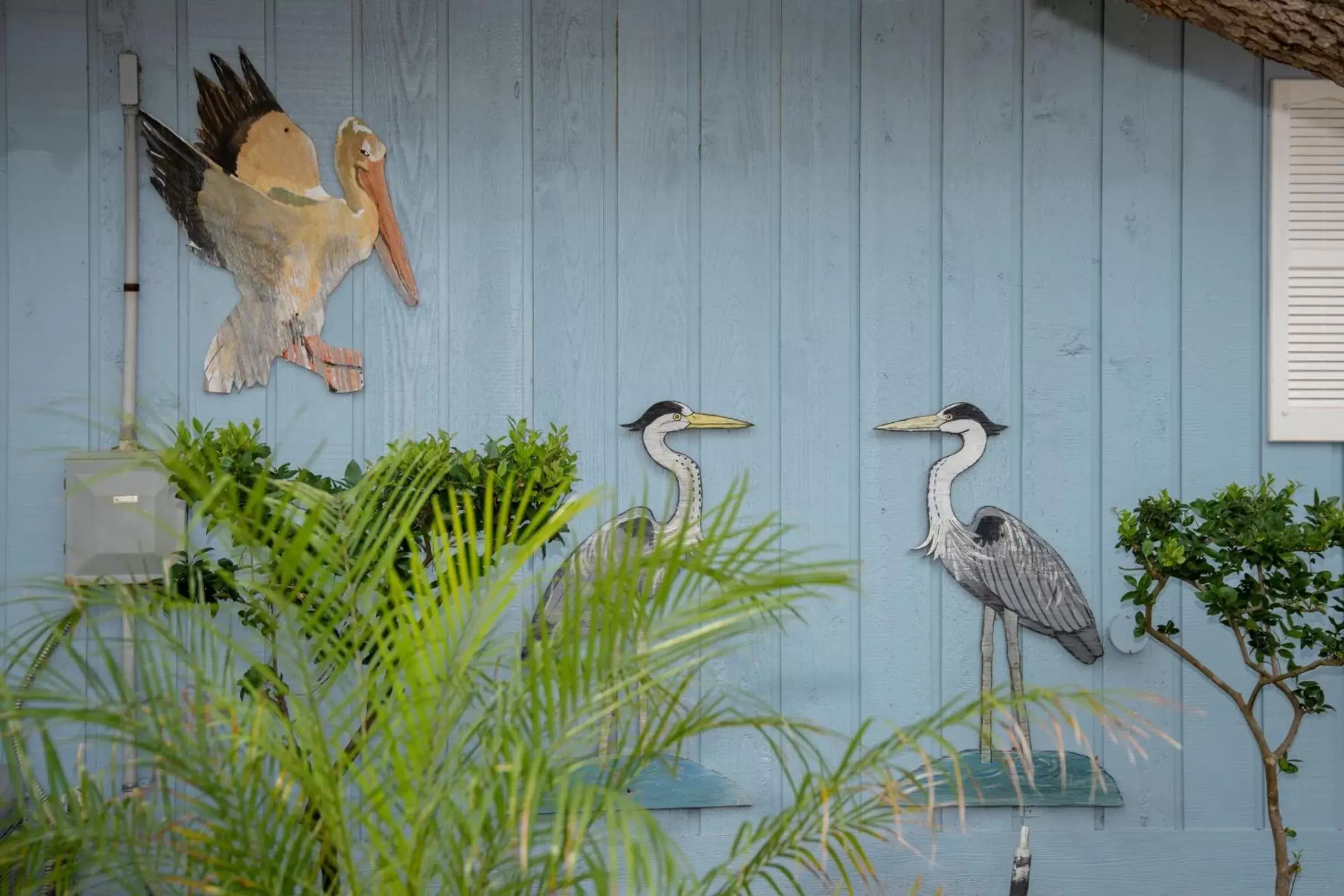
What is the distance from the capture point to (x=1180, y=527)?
252cm

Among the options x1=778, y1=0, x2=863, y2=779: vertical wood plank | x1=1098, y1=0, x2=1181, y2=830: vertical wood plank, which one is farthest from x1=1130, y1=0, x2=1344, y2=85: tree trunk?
x1=778, y1=0, x2=863, y2=779: vertical wood plank

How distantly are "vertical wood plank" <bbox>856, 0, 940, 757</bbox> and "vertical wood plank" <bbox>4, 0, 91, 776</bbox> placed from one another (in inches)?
70.1

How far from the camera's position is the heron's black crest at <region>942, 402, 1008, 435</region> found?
8.96ft

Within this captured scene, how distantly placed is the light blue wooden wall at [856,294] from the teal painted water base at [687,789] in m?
0.05

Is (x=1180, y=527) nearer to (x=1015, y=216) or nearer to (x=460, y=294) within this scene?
(x=1015, y=216)

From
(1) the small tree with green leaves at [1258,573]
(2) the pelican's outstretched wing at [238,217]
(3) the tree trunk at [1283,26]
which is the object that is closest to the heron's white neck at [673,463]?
(2) the pelican's outstretched wing at [238,217]

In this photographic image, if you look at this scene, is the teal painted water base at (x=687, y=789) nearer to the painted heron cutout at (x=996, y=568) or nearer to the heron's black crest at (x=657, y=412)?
the painted heron cutout at (x=996, y=568)

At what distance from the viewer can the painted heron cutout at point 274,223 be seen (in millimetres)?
2666

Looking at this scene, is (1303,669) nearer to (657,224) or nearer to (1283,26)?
(1283,26)

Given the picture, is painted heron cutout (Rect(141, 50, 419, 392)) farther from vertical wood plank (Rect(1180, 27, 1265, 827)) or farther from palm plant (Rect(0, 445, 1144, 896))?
vertical wood plank (Rect(1180, 27, 1265, 827))

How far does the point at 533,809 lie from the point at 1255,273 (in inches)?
90.0

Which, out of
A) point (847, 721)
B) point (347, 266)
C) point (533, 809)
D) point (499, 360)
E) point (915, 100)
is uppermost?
point (915, 100)

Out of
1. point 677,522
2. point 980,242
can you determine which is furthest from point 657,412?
point 980,242

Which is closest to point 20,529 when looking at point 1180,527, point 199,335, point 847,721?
point 199,335
